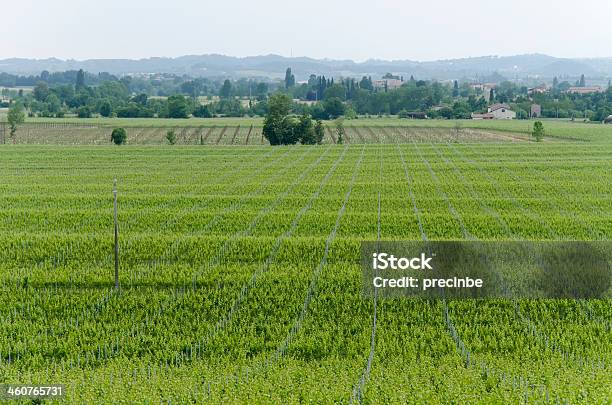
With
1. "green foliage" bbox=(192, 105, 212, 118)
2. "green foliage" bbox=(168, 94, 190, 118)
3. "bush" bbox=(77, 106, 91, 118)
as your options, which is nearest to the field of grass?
"green foliage" bbox=(168, 94, 190, 118)

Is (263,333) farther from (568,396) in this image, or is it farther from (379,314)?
(568,396)

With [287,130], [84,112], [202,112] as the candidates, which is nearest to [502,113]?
[202,112]

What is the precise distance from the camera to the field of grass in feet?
39.4

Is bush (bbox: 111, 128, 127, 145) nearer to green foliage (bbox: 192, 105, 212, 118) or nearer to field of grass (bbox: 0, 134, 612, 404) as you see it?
field of grass (bbox: 0, 134, 612, 404)

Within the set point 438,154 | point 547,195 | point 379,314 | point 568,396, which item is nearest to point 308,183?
point 547,195

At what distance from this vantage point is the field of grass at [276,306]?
39.4 ft

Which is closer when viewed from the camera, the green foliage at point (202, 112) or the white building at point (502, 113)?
the white building at point (502, 113)

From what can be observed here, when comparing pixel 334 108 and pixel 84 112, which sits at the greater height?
pixel 334 108

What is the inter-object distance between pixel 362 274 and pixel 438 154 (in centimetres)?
3762

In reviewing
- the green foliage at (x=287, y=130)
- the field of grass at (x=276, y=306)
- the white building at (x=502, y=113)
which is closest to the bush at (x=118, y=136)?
the green foliage at (x=287, y=130)

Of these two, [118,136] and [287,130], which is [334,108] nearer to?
[287,130]

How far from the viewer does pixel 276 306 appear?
16.6 metres

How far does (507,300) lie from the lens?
16656mm

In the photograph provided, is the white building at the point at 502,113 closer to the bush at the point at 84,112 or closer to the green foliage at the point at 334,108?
the green foliage at the point at 334,108
